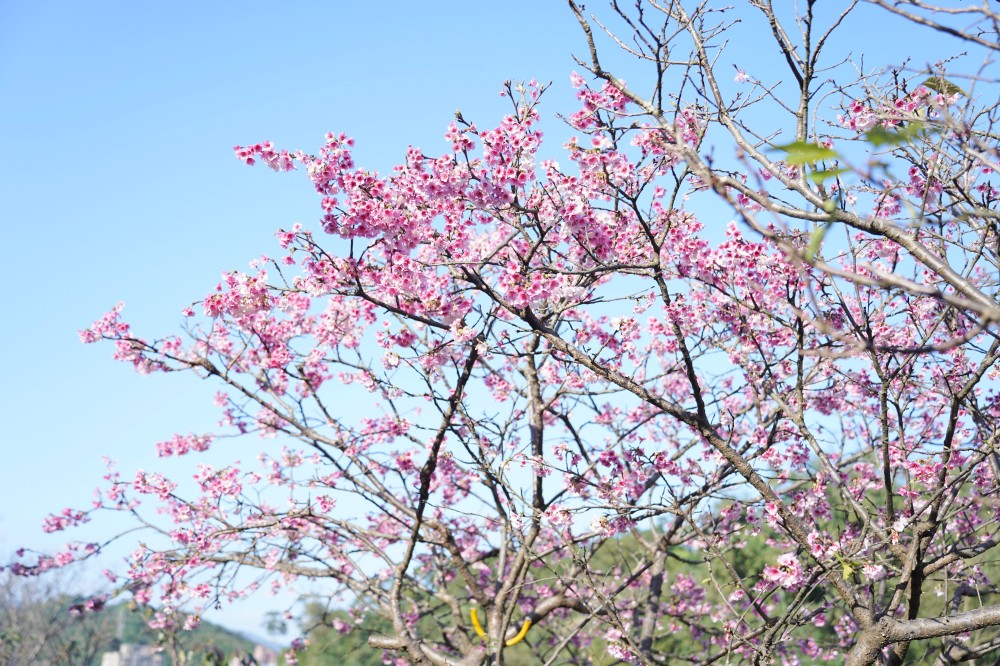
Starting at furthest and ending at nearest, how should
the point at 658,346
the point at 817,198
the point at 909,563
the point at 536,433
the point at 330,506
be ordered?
the point at 658,346, the point at 330,506, the point at 536,433, the point at 909,563, the point at 817,198

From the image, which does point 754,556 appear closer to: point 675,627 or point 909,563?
point 675,627

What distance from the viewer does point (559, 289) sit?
4336 millimetres

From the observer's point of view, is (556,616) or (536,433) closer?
(536,433)

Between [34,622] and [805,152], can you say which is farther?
[34,622]

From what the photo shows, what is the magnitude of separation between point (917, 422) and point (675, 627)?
10.5 feet

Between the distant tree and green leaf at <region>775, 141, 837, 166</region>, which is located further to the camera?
the distant tree

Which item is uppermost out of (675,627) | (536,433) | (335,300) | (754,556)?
(335,300)

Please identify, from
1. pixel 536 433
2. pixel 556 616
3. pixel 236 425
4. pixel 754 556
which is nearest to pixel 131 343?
pixel 236 425

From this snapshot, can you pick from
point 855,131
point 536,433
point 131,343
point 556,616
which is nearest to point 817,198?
point 855,131

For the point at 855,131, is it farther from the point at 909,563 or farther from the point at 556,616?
the point at 556,616

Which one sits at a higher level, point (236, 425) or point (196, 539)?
point (236, 425)

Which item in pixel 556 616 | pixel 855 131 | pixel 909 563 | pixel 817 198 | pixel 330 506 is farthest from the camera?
pixel 556 616

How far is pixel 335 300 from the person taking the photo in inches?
261

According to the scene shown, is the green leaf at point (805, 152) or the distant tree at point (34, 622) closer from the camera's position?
the green leaf at point (805, 152)
